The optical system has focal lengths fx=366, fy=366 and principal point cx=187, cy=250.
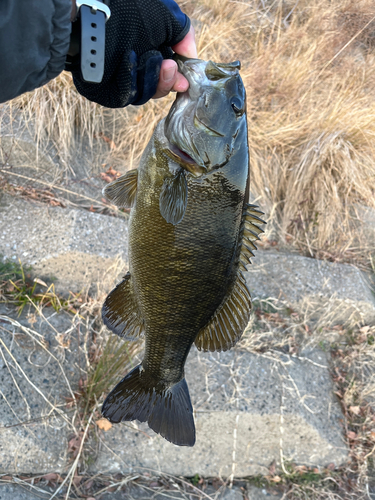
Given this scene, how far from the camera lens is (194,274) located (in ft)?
4.94

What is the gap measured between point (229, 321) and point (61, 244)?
1927 mm

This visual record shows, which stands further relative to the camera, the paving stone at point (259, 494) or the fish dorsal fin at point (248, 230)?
the paving stone at point (259, 494)

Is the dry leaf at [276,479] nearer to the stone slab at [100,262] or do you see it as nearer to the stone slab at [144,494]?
the stone slab at [144,494]

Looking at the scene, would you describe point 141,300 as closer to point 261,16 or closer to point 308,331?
point 308,331

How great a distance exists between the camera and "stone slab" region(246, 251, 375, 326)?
150 inches

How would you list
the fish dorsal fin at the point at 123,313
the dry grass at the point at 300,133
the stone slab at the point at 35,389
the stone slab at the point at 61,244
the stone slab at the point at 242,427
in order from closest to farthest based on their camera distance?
1. the fish dorsal fin at the point at 123,313
2. the stone slab at the point at 35,389
3. the stone slab at the point at 242,427
4. the stone slab at the point at 61,244
5. the dry grass at the point at 300,133

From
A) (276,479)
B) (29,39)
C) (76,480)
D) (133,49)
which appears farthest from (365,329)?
(29,39)

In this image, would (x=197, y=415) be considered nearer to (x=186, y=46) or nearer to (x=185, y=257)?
(x=185, y=257)

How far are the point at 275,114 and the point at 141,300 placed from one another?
364 centimetres

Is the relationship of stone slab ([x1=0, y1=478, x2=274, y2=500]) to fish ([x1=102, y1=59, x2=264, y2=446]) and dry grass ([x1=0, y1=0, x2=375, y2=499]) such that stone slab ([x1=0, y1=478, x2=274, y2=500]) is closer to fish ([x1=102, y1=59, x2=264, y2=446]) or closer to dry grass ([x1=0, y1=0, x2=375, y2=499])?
dry grass ([x1=0, y1=0, x2=375, y2=499])

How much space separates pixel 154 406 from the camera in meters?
1.73

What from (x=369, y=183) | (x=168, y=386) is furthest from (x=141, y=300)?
(x=369, y=183)

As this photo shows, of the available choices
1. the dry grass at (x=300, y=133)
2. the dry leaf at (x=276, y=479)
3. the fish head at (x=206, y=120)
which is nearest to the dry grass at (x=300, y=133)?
the dry grass at (x=300, y=133)

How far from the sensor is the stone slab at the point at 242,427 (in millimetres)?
2703
